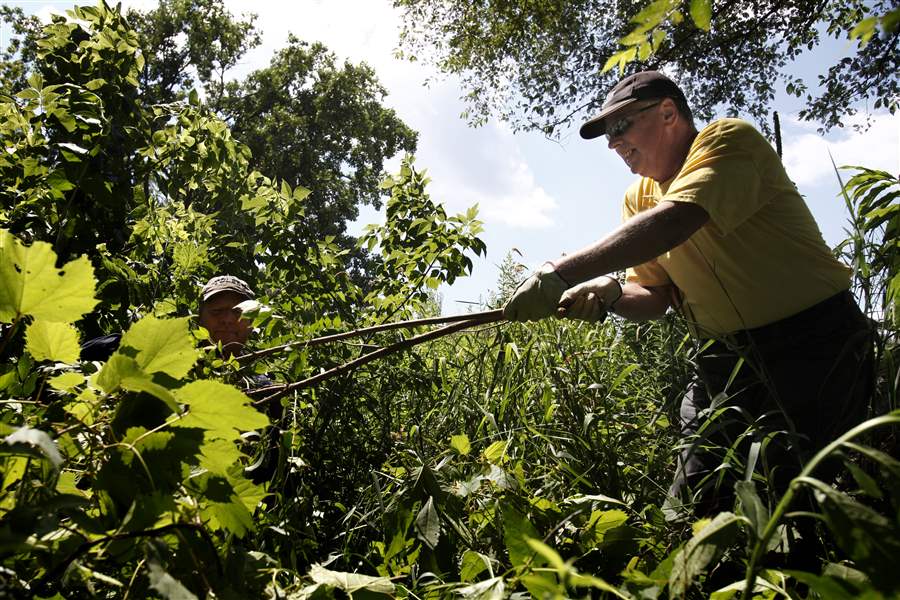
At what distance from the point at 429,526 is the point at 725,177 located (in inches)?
63.5

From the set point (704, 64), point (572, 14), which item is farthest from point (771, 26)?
point (572, 14)

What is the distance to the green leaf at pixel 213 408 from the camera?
2.29 feet

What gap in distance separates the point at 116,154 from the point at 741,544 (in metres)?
2.63

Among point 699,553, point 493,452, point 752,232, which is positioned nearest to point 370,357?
point 493,452

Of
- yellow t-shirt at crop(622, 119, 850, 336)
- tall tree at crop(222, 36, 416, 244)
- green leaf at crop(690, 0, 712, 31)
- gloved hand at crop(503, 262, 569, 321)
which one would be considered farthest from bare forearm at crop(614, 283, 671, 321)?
tall tree at crop(222, 36, 416, 244)

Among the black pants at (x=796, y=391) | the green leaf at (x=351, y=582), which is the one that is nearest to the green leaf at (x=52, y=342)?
the green leaf at (x=351, y=582)

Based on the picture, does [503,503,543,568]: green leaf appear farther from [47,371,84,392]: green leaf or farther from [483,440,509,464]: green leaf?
[483,440,509,464]: green leaf

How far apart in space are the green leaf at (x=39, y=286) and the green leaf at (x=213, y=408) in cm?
15

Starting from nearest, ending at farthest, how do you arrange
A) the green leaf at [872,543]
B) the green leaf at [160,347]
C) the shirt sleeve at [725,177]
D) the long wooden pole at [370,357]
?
1. the green leaf at [872,543]
2. the green leaf at [160,347]
3. the long wooden pole at [370,357]
4. the shirt sleeve at [725,177]

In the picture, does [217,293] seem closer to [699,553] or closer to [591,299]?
[591,299]

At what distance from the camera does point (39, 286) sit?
68cm

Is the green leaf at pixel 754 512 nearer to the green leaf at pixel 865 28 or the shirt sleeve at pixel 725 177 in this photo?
the green leaf at pixel 865 28

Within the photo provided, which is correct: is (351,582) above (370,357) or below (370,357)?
below

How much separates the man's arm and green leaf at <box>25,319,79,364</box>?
5.70 feet
